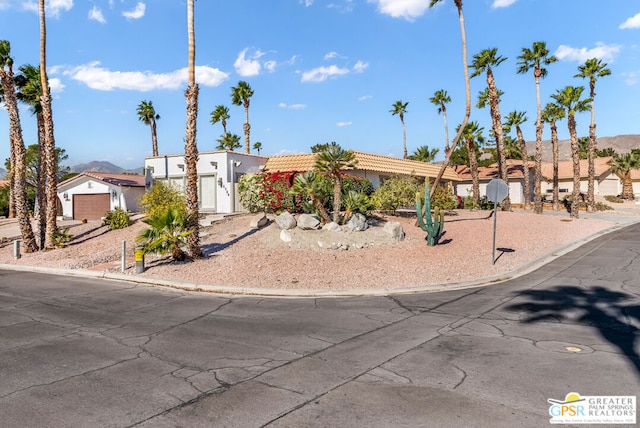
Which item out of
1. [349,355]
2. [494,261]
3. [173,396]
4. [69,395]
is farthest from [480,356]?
[494,261]

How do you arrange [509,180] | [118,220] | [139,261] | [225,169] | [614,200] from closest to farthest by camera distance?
[139,261]
[118,220]
[225,169]
[509,180]
[614,200]

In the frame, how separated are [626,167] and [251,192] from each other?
1934 inches

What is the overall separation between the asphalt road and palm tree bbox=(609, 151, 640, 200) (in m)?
49.7

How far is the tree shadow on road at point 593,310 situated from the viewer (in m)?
7.41

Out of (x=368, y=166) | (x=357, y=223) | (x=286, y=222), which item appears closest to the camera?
(x=286, y=222)

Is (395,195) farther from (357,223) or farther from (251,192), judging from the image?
(251,192)

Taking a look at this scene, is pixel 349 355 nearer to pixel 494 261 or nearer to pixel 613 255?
pixel 494 261

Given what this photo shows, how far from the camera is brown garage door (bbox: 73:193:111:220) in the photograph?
3166cm

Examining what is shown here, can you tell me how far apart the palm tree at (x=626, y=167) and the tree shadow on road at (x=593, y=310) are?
164 ft

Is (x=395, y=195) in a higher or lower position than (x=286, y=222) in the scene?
higher

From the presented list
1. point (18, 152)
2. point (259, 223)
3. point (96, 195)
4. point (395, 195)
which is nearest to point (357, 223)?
point (259, 223)

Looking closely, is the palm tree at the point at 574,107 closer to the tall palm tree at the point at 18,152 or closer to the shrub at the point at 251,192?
the shrub at the point at 251,192

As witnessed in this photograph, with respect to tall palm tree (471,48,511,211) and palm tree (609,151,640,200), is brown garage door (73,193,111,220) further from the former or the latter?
palm tree (609,151,640,200)

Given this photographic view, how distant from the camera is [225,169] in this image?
2577cm
